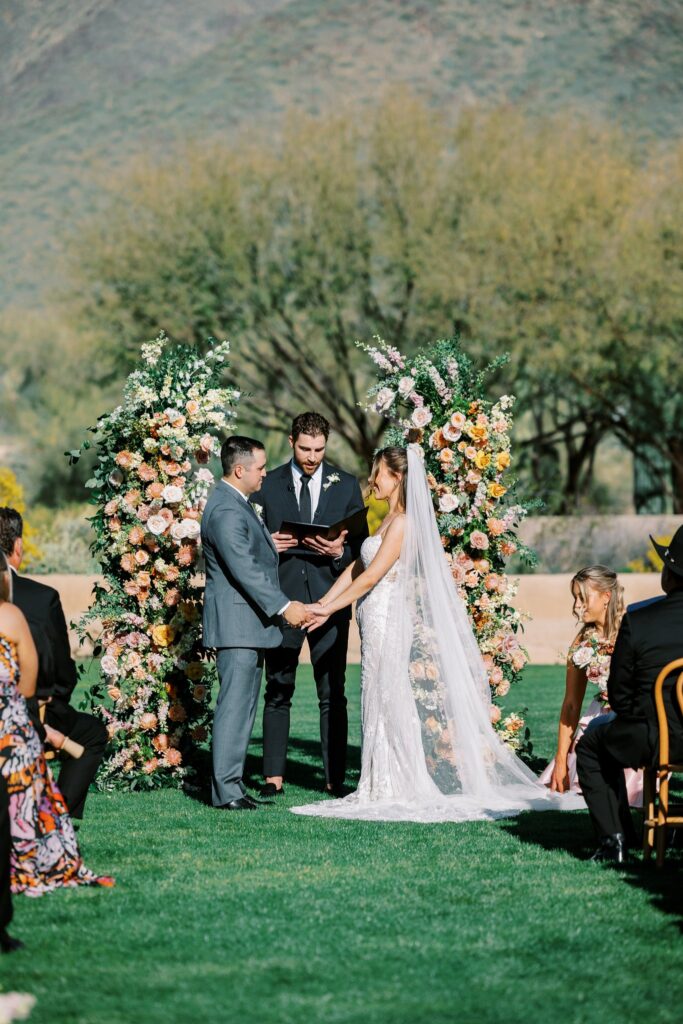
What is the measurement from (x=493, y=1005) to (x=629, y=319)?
26.5 metres

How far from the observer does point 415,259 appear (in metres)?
32.6

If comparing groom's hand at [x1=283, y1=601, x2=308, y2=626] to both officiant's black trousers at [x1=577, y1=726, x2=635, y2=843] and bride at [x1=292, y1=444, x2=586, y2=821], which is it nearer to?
bride at [x1=292, y1=444, x2=586, y2=821]

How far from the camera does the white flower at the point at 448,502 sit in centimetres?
910

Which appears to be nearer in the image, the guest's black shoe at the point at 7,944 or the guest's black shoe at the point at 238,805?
the guest's black shoe at the point at 7,944

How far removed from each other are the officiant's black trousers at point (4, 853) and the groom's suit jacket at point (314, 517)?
389cm

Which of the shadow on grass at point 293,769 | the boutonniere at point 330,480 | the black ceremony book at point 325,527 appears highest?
the boutonniere at point 330,480

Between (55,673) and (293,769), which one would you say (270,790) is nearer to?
(293,769)

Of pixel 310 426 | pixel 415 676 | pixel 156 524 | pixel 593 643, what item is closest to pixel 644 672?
pixel 593 643

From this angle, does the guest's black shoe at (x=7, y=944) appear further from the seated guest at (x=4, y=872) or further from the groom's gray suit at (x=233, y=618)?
the groom's gray suit at (x=233, y=618)

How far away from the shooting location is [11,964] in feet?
16.6

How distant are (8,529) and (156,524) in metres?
1.99

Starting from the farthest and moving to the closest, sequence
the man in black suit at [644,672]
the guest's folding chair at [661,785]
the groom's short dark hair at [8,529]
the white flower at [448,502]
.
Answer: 1. the white flower at [448,502]
2. the groom's short dark hair at [8,529]
3. the man in black suit at [644,672]
4. the guest's folding chair at [661,785]

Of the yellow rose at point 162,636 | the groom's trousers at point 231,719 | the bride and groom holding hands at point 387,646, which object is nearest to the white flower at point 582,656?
the bride and groom holding hands at point 387,646

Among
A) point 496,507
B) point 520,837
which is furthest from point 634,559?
point 520,837
